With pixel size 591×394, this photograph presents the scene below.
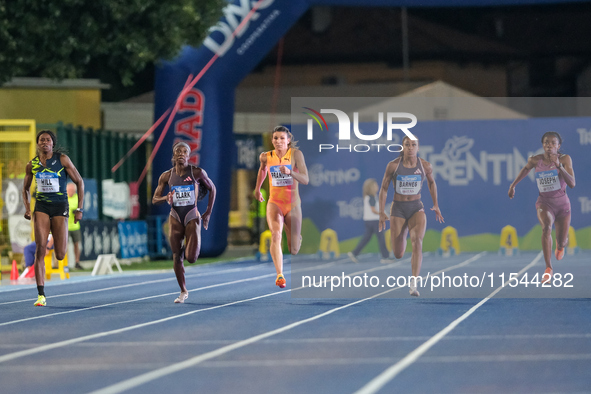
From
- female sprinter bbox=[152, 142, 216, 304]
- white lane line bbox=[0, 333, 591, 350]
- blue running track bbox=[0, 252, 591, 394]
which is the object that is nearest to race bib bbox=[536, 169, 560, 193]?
blue running track bbox=[0, 252, 591, 394]

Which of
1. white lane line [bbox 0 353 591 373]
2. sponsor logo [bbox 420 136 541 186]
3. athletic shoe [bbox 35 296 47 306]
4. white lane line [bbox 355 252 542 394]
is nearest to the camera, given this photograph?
white lane line [bbox 355 252 542 394]

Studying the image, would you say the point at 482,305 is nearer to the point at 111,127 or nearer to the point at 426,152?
the point at 426,152

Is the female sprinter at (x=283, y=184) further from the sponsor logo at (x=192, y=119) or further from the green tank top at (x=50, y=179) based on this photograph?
the sponsor logo at (x=192, y=119)

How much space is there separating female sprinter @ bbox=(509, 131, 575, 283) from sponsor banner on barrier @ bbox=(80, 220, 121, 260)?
11999 mm

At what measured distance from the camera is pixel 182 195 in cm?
1373

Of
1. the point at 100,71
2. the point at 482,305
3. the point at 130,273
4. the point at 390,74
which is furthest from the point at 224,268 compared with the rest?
the point at 390,74

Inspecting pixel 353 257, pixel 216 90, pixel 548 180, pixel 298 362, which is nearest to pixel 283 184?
pixel 548 180

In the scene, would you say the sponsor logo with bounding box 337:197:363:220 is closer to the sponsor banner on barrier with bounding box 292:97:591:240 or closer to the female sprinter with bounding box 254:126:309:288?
the sponsor banner on barrier with bounding box 292:97:591:240

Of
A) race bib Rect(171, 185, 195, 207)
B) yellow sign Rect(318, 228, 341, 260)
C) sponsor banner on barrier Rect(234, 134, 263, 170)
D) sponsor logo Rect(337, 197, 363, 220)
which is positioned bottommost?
yellow sign Rect(318, 228, 341, 260)

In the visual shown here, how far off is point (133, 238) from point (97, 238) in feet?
6.18

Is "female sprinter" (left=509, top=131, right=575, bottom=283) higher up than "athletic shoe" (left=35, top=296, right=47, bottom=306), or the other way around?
"female sprinter" (left=509, top=131, right=575, bottom=283)

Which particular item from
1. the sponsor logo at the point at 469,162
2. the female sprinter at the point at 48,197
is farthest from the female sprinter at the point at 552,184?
the sponsor logo at the point at 469,162

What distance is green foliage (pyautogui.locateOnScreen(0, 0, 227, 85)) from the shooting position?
21.9m

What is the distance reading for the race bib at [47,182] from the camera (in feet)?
45.8
